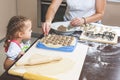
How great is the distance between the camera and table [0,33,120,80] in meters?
1.01

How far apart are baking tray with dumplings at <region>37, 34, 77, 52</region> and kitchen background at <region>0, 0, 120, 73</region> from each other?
5.78 feet

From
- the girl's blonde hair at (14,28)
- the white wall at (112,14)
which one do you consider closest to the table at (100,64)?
the girl's blonde hair at (14,28)

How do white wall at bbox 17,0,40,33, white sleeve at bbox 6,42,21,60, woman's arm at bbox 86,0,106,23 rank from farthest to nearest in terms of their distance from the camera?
white wall at bbox 17,0,40,33 → woman's arm at bbox 86,0,106,23 → white sleeve at bbox 6,42,21,60

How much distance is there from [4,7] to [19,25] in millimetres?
1912

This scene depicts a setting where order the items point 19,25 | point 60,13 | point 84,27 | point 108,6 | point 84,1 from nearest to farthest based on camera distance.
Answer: point 19,25 → point 84,27 → point 84,1 → point 108,6 → point 60,13

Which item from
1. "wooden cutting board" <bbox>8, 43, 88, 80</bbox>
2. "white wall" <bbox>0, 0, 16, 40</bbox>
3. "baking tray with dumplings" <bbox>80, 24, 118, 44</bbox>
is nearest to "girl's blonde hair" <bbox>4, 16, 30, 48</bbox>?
"wooden cutting board" <bbox>8, 43, 88, 80</bbox>

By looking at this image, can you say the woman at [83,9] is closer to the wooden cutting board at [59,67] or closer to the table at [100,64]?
the table at [100,64]

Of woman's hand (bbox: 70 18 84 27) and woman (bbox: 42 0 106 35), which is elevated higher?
woman (bbox: 42 0 106 35)

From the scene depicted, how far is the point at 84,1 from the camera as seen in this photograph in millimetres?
1901

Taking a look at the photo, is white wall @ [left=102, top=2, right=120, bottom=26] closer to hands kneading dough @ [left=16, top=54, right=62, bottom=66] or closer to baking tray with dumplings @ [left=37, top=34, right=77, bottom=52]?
baking tray with dumplings @ [left=37, top=34, right=77, bottom=52]

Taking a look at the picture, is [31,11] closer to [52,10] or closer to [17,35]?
[52,10]

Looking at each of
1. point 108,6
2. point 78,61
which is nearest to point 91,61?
point 78,61

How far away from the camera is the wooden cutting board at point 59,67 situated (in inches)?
39.6

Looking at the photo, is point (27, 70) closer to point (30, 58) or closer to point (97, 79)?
point (30, 58)
